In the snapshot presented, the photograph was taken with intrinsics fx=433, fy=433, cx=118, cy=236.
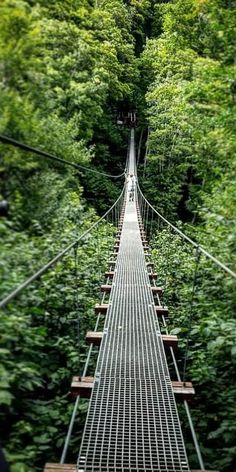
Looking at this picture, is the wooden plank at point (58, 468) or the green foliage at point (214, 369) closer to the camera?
the wooden plank at point (58, 468)

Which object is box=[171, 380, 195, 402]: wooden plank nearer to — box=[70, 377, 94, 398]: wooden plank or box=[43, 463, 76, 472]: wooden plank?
box=[70, 377, 94, 398]: wooden plank

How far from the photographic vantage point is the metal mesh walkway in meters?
1.40

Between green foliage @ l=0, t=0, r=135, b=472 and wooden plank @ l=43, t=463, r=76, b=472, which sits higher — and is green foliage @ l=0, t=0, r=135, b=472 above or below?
above

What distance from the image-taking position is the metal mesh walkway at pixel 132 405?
1399mm

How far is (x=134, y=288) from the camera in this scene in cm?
325

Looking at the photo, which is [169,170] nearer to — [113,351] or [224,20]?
[224,20]

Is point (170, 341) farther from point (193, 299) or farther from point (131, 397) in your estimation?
point (131, 397)

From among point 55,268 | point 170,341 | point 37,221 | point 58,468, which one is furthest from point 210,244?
point 58,468

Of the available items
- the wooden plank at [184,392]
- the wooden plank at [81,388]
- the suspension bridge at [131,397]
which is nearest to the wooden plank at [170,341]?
the suspension bridge at [131,397]

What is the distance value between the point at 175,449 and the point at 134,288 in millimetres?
1829

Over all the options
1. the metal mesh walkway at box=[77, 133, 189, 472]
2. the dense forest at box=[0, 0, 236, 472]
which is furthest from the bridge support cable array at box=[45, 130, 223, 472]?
the dense forest at box=[0, 0, 236, 472]

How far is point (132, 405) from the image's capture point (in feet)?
5.64

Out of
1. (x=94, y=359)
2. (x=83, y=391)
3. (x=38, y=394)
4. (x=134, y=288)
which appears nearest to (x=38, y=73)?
(x=83, y=391)

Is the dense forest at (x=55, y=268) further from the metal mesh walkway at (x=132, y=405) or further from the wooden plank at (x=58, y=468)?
the metal mesh walkway at (x=132, y=405)
